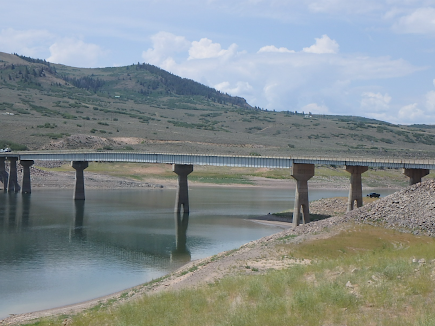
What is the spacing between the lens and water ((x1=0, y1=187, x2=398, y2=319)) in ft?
105

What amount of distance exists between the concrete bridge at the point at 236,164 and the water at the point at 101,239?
10.9 feet

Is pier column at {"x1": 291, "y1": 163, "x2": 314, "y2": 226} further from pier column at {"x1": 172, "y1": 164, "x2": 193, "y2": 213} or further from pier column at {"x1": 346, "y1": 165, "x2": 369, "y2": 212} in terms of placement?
pier column at {"x1": 172, "y1": 164, "x2": 193, "y2": 213}

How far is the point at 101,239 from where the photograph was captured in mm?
48969

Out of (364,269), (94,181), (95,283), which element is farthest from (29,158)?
(364,269)

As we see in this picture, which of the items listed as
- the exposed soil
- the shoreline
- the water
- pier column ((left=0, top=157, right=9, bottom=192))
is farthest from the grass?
pier column ((left=0, top=157, right=9, bottom=192))

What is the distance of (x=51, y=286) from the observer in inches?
1251

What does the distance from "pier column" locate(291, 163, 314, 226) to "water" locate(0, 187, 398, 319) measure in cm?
298

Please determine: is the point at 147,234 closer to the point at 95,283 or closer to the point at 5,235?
the point at 5,235

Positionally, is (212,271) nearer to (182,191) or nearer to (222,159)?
(222,159)

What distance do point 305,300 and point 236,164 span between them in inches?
1882

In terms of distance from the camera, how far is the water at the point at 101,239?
32.0m

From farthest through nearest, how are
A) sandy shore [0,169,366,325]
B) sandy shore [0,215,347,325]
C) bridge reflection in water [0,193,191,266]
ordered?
bridge reflection in water [0,193,191,266], sandy shore [0,169,366,325], sandy shore [0,215,347,325]

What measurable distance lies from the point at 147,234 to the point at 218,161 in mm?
18489

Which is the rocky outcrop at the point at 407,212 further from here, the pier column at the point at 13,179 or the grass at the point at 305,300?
the pier column at the point at 13,179
